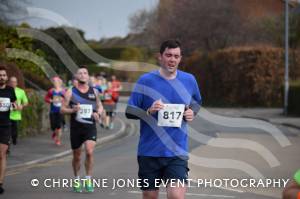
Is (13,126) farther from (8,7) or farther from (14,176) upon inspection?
(8,7)

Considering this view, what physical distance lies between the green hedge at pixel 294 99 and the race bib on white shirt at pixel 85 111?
21.9 meters

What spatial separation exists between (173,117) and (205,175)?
5.47 metres

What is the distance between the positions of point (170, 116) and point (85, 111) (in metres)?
3.85

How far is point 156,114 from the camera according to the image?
6582 millimetres

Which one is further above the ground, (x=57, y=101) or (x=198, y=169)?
(x=57, y=101)

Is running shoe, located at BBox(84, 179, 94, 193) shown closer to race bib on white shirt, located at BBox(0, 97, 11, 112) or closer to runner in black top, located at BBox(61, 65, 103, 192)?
runner in black top, located at BBox(61, 65, 103, 192)

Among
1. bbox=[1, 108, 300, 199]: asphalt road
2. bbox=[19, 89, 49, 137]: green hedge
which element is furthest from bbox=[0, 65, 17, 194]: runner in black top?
bbox=[19, 89, 49, 137]: green hedge

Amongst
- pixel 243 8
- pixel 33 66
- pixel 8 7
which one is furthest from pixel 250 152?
pixel 243 8

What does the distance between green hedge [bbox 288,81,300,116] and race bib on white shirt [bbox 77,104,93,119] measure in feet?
71.9

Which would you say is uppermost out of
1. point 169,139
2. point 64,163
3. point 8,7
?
point 8,7

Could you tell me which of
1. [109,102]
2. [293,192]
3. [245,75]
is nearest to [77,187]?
[293,192]

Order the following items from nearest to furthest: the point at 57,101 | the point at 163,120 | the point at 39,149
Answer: the point at 163,120 → the point at 39,149 → the point at 57,101

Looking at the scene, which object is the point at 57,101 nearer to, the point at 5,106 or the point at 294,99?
the point at 5,106

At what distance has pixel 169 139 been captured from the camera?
6.59 metres
